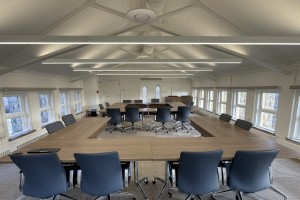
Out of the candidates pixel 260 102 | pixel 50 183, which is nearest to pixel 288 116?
pixel 260 102

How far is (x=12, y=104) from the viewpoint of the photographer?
3.85m

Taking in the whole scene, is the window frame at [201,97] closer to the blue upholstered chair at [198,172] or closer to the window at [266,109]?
the window at [266,109]

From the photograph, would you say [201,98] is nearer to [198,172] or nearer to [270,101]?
[270,101]

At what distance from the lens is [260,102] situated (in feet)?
14.5

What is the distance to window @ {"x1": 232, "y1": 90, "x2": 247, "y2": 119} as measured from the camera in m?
5.32

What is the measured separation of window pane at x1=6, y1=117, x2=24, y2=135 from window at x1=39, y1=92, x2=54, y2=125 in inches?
35.0

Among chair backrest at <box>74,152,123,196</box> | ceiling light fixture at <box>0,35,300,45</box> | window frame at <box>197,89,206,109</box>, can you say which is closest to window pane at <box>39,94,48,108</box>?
ceiling light fixture at <box>0,35,300,45</box>

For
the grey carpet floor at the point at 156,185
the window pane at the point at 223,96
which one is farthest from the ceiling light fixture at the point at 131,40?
the window pane at the point at 223,96

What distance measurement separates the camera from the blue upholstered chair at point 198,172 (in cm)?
148

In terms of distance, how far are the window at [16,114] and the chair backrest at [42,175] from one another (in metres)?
3.01

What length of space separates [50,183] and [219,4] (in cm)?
392

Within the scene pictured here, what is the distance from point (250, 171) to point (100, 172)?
1.64 m

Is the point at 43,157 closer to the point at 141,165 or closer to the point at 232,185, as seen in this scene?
the point at 141,165

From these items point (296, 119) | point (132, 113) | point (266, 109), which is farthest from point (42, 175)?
point (266, 109)
